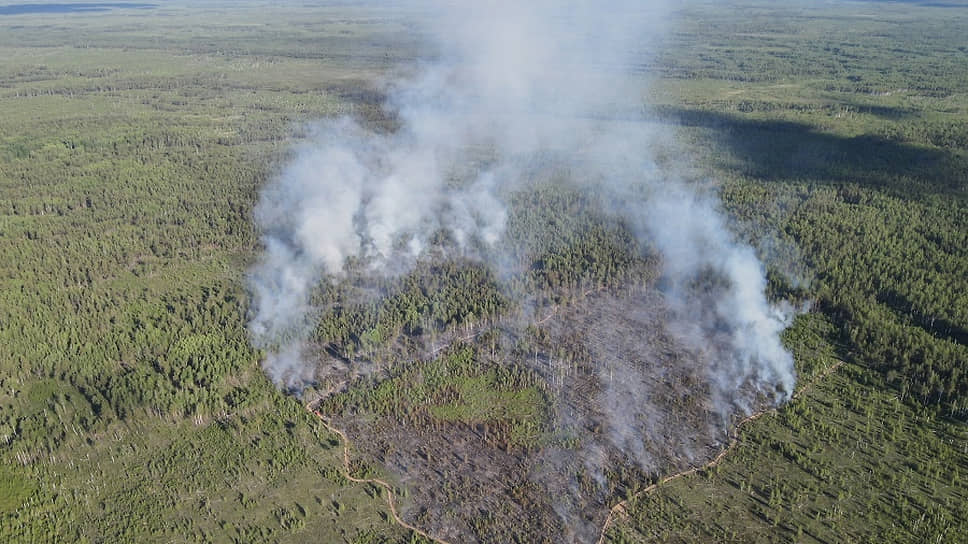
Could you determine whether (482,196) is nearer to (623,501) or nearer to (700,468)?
(700,468)

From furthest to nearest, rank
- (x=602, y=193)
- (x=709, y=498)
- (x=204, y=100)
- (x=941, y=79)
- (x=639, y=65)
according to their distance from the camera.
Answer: (x=639, y=65) → (x=941, y=79) → (x=204, y=100) → (x=602, y=193) → (x=709, y=498)

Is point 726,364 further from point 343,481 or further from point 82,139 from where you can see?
point 82,139

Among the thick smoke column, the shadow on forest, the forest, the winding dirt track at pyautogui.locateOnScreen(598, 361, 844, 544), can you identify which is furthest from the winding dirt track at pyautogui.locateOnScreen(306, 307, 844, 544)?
the shadow on forest

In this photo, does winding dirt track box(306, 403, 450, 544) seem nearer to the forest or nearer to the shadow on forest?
the forest

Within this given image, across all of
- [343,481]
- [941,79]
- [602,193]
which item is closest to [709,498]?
[343,481]

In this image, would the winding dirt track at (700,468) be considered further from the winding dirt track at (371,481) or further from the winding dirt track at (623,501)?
the winding dirt track at (371,481)

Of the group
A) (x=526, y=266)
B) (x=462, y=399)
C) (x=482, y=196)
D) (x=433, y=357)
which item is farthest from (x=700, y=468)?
(x=482, y=196)

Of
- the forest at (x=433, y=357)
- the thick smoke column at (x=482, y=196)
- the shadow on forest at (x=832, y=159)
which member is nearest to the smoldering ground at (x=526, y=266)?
the thick smoke column at (x=482, y=196)
